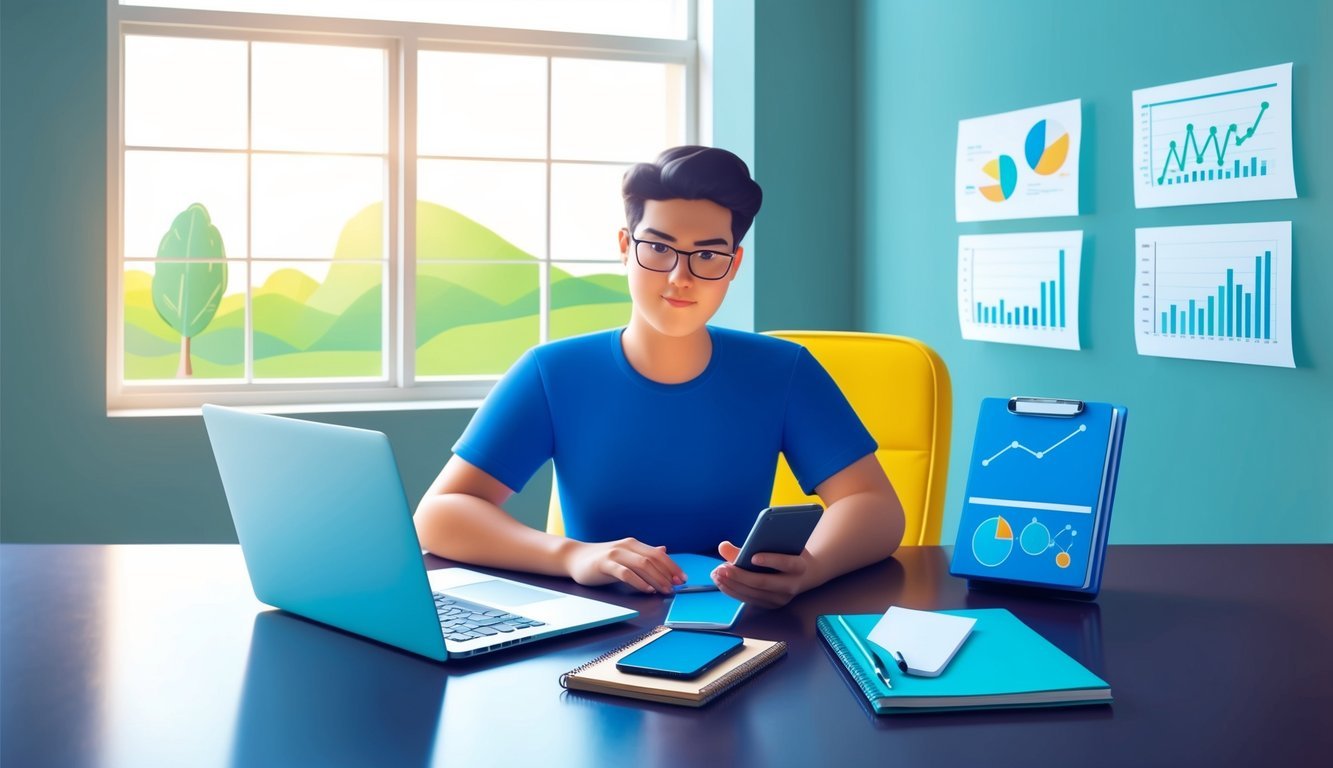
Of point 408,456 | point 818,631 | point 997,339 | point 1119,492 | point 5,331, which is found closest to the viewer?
point 818,631

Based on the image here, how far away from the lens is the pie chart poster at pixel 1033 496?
1.35 metres

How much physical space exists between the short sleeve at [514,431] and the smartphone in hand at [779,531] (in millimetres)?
525

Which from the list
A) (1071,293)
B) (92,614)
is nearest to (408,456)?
(1071,293)

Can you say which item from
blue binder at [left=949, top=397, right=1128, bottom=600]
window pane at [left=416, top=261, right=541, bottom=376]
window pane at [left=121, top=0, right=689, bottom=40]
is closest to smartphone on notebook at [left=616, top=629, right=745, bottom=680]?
blue binder at [left=949, top=397, right=1128, bottom=600]

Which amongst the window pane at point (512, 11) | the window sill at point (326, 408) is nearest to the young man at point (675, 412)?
the window sill at point (326, 408)

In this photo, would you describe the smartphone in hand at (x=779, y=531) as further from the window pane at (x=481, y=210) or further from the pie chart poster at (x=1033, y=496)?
the window pane at (x=481, y=210)

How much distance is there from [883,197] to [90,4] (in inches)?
93.6

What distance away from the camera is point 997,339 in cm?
306

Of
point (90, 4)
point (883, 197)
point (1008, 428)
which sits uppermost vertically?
point (90, 4)

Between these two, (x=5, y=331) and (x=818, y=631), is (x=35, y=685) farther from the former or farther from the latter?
(x=5, y=331)

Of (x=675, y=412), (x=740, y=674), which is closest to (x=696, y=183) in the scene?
(x=675, y=412)

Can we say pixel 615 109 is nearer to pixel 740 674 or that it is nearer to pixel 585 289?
pixel 585 289

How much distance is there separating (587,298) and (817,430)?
2393mm

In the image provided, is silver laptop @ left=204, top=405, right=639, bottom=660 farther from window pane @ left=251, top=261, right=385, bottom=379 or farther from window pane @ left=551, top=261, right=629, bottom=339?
window pane @ left=551, top=261, right=629, bottom=339
